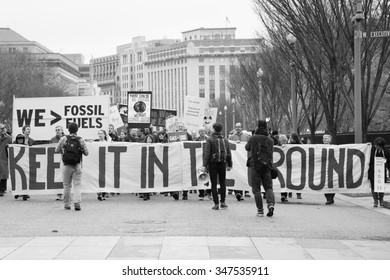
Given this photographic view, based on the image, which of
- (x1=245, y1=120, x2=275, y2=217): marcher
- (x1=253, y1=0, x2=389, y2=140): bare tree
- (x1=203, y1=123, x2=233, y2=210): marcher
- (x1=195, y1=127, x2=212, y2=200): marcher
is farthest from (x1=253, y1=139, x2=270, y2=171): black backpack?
(x1=253, y1=0, x2=389, y2=140): bare tree

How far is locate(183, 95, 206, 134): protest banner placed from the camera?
1296 inches

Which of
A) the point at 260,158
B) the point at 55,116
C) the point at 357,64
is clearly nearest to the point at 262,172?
the point at 260,158

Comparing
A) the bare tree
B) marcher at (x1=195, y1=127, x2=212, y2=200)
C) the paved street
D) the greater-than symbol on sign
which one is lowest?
the paved street

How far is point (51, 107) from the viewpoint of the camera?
21344 millimetres

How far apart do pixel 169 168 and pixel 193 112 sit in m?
13.9

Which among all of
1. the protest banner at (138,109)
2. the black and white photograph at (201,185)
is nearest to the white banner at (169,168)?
the black and white photograph at (201,185)

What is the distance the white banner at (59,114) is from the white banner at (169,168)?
74.4 inches

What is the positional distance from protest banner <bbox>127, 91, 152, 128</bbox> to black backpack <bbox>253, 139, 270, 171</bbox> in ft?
44.4

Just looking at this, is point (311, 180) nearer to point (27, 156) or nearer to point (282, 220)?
point (282, 220)

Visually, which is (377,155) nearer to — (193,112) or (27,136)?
(27,136)

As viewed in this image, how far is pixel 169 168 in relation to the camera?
19484mm

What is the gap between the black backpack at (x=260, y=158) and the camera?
14.6 meters

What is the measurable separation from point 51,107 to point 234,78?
2100 inches

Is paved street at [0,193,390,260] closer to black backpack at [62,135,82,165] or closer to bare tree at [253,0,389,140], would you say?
black backpack at [62,135,82,165]
